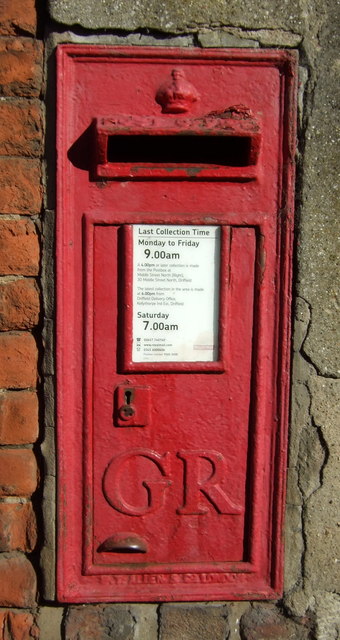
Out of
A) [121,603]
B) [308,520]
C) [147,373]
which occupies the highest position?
[147,373]

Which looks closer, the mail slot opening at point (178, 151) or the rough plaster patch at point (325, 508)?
the mail slot opening at point (178, 151)

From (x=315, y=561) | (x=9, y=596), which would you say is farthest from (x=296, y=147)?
(x=9, y=596)

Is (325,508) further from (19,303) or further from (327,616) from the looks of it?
(19,303)

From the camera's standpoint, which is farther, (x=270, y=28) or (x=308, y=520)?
(x=308, y=520)

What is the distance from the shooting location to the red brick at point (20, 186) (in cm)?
139

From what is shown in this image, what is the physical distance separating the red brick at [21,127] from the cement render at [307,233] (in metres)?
0.15

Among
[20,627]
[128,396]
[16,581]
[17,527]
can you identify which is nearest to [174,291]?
[128,396]

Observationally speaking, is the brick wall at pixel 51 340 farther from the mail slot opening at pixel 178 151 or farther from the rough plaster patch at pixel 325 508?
the mail slot opening at pixel 178 151

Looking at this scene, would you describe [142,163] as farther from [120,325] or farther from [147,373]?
[147,373]

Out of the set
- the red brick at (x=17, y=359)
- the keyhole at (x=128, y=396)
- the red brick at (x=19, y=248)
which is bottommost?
the keyhole at (x=128, y=396)

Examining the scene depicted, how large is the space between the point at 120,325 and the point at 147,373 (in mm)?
135

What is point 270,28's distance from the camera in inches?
54.4

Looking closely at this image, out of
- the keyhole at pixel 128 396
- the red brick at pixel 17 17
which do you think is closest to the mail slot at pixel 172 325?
the keyhole at pixel 128 396

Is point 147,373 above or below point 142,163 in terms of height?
below
